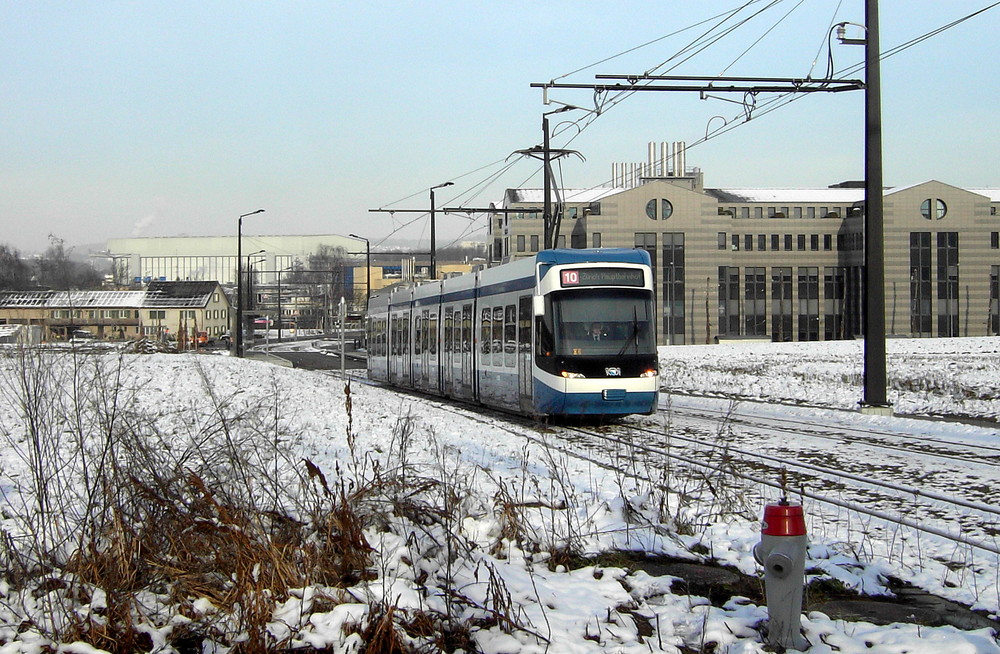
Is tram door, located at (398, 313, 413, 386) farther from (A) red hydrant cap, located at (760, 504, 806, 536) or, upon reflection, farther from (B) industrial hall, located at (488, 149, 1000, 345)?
(B) industrial hall, located at (488, 149, 1000, 345)

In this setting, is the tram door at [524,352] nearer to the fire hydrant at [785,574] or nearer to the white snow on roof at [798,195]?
the fire hydrant at [785,574]

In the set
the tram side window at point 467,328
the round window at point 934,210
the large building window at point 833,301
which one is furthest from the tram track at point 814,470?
the round window at point 934,210

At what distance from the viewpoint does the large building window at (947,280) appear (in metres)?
92.2

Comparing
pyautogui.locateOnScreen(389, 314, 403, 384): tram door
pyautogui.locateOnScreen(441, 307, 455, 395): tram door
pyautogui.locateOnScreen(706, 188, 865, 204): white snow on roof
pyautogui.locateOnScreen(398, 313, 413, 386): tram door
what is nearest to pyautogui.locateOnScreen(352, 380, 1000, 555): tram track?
pyautogui.locateOnScreen(441, 307, 455, 395): tram door

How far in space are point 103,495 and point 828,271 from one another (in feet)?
317

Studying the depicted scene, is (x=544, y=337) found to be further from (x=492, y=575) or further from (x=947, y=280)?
(x=947, y=280)

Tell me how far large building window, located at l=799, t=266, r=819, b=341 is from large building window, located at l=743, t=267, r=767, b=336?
344cm

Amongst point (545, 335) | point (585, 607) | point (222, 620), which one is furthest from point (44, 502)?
point (545, 335)

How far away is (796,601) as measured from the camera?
5.09 meters

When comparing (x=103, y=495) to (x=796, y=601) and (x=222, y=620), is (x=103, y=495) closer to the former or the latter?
(x=222, y=620)

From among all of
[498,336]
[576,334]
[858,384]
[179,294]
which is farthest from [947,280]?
[576,334]

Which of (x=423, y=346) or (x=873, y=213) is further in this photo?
(x=423, y=346)

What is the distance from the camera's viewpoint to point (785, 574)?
5039 millimetres

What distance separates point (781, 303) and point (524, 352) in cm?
8190
